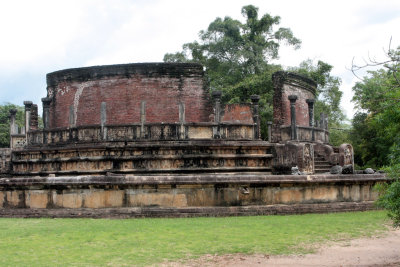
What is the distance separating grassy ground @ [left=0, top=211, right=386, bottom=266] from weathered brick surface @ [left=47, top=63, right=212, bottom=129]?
8.75m

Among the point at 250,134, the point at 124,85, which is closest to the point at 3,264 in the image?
the point at 250,134

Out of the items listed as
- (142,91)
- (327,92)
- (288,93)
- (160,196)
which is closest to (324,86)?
(327,92)

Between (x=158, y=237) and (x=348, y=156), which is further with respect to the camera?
(x=348, y=156)

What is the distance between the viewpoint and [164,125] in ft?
44.5

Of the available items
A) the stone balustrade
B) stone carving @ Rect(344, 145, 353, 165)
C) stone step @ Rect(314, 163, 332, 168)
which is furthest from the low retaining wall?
stone step @ Rect(314, 163, 332, 168)

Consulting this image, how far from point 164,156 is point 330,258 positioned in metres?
8.21

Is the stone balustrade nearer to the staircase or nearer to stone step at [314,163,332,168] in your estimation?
the staircase

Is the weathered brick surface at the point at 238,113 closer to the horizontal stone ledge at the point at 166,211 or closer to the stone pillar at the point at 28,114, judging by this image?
the stone pillar at the point at 28,114

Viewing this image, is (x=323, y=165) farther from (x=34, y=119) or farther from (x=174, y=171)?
(x=34, y=119)

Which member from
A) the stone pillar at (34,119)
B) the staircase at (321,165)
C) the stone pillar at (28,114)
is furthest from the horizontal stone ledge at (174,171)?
the stone pillar at (34,119)

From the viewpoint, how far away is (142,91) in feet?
54.4

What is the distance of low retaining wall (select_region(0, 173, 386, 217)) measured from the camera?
28.0 feet

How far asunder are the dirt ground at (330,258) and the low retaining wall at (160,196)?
9.63 ft

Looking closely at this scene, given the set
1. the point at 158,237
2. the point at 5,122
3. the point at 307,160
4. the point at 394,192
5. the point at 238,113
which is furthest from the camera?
the point at 5,122
